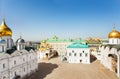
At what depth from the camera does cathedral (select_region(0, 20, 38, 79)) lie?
67.6 ft

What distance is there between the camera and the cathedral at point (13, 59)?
20609mm

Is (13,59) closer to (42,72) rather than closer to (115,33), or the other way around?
(42,72)

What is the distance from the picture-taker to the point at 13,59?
22.8 m

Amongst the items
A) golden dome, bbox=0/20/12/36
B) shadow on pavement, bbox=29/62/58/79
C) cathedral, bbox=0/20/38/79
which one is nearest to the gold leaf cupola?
shadow on pavement, bbox=29/62/58/79

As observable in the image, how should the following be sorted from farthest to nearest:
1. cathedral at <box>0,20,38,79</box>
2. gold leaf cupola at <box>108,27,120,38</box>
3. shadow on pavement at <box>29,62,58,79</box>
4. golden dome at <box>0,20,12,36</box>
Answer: gold leaf cupola at <box>108,27,120,38</box>, golden dome at <box>0,20,12,36</box>, shadow on pavement at <box>29,62,58,79</box>, cathedral at <box>0,20,38,79</box>

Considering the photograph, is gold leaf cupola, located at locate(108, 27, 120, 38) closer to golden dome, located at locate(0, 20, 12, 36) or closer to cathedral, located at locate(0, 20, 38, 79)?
cathedral, located at locate(0, 20, 38, 79)

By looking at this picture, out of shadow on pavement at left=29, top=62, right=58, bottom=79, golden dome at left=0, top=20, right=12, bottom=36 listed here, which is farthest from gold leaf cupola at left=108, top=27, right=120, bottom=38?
golden dome at left=0, top=20, right=12, bottom=36

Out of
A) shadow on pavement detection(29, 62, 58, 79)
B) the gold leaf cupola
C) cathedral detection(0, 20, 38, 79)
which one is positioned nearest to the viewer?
cathedral detection(0, 20, 38, 79)

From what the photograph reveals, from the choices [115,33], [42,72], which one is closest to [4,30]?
[42,72]

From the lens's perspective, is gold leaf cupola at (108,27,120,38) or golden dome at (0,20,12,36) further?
gold leaf cupola at (108,27,120,38)

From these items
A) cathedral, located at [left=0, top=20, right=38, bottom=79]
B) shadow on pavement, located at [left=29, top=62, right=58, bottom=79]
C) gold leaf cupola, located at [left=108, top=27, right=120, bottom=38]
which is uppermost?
gold leaf cupola, located at [left=108, top=27, right=120, bottom=38]

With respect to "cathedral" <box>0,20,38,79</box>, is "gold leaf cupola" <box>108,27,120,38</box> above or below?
above

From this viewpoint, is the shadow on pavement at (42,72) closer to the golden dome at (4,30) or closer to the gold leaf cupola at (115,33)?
the golden dome at (4,30)

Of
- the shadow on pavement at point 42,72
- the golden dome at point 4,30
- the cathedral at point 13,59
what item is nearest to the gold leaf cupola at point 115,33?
the shadow on pavement at point 42,72
